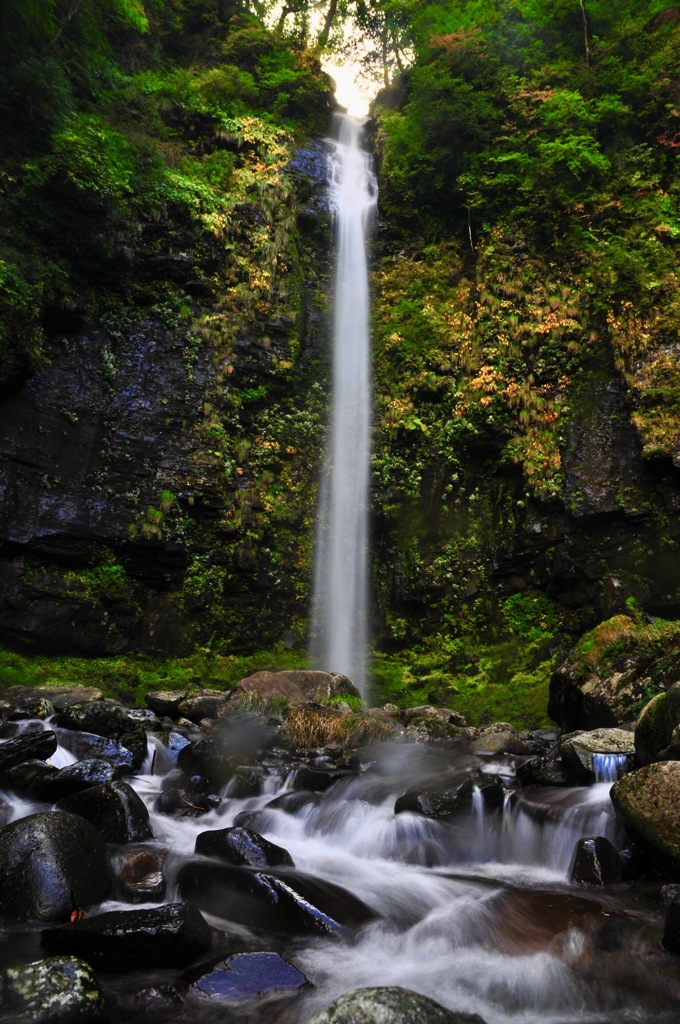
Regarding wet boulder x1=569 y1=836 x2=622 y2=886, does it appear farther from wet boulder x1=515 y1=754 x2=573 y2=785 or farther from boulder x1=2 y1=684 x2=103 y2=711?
boulder x1=2 y1=684 x2=103 y2=711

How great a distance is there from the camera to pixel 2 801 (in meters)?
5.29

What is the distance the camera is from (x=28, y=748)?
6.22 m

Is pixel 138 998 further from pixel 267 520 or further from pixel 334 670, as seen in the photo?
pixel 267 520

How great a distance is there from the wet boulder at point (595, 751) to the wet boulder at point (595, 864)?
1292mm

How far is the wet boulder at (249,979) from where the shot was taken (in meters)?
3.03

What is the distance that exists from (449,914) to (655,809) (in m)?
1.56

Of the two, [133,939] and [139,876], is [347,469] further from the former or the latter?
[133,939]

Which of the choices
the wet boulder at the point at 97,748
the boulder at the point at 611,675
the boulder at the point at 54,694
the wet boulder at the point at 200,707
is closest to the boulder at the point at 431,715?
the boulder at the point at 611,675

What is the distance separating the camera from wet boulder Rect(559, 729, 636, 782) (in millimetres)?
5828

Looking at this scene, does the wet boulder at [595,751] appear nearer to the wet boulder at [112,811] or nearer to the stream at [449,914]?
the stream at [449,914]

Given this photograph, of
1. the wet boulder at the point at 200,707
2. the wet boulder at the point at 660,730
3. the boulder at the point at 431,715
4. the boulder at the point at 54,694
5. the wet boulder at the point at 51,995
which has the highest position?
the wet boulder at the point at 660,730

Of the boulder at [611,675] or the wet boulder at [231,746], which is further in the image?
the boulder at [611,675]

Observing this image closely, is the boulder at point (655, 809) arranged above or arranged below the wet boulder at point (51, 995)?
above

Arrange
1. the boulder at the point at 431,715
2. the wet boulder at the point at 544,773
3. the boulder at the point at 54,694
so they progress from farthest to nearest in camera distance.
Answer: the boulder at the point at 431,715, the boulder at the point at 54,694, the wet boulder at the point at 544,773
